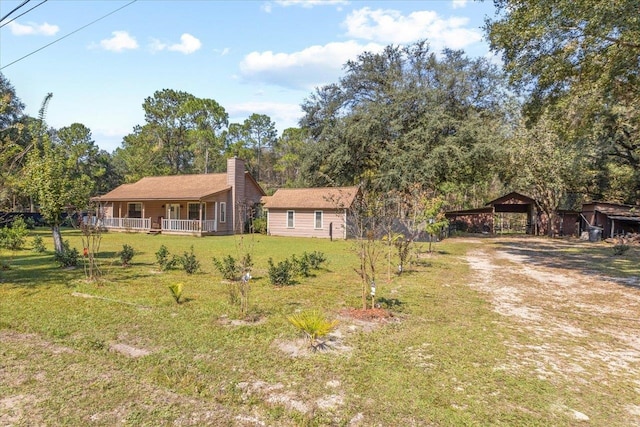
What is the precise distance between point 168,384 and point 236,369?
68 cm

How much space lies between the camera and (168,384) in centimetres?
344

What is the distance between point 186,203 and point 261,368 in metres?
22.3

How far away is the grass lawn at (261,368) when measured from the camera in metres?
3.00

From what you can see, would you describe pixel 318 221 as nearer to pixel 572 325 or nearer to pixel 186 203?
pixel 186 203

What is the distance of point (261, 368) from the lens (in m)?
3.84

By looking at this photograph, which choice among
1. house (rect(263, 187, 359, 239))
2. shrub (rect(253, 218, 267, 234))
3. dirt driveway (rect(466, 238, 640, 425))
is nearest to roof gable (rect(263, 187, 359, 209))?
house (rect(263, 187, 359, 239))

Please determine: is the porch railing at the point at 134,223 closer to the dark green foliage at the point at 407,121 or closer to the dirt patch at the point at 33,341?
the dark green foliage at the point at 407,121

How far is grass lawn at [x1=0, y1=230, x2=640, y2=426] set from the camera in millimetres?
2998

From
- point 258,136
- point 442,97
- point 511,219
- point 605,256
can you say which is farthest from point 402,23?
point 258,136

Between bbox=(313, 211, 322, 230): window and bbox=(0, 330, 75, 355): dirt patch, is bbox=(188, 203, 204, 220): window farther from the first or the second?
bbox=(0, 330, 75, 355): dirt patch

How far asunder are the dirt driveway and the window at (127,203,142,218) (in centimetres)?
2390

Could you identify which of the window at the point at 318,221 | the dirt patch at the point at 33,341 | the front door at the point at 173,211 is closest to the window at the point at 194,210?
the front door at the point at 173,211

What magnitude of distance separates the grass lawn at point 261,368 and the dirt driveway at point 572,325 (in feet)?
0.36

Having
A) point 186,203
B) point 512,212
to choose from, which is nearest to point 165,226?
point 186,203
